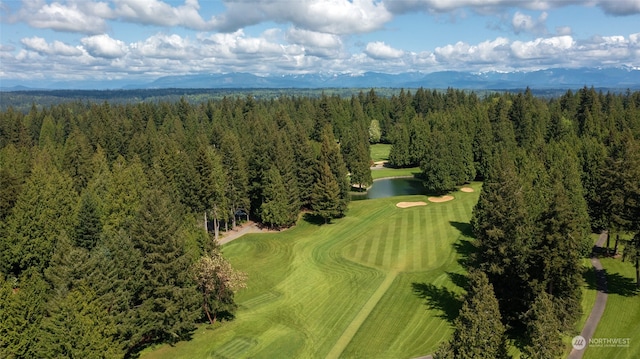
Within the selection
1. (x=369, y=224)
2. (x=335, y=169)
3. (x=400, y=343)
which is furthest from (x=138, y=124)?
(x=400, y=343)

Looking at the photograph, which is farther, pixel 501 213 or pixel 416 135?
pixel 416 135

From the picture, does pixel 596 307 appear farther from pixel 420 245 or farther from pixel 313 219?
pixel 313 219

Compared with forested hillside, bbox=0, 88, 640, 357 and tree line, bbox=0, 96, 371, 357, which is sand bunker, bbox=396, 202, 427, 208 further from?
tree line, bbox=0, 96, 371, 357

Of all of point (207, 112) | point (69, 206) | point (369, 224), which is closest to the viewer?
point (69, 206)

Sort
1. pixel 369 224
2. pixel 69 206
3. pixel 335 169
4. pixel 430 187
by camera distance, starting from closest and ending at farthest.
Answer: pixel 69 206
pixel 369 224
pixel 335 169
pixel 430 187

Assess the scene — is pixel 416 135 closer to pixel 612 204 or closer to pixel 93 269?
pixel 612 204
